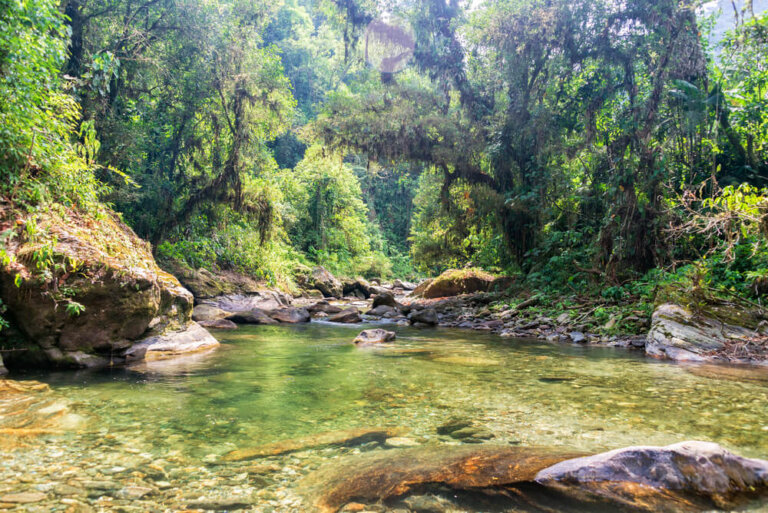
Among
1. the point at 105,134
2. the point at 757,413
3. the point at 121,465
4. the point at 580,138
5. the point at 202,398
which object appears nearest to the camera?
the point at 121,465

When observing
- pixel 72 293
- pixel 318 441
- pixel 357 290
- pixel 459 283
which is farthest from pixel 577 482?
pixel 357 290

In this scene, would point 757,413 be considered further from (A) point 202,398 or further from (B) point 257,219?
(B) point 257,219

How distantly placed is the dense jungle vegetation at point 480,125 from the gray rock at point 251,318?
3198 mm

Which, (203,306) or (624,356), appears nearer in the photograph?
(624,356)

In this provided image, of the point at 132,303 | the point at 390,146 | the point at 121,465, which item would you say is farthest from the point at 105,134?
the point at 121,465

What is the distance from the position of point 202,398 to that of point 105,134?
9241 mm

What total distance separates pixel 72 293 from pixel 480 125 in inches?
479

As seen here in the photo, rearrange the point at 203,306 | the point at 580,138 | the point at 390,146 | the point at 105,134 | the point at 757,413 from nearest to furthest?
1. the point at 757,413
2. the point at 105,134
3. the point at 203,306
4. the point at 580,138
5. the point at 390,146

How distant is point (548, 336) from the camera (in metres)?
9.16

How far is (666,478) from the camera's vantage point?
7.03 feet

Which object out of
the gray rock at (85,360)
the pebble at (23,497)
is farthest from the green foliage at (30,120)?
the pebble at (23,497)

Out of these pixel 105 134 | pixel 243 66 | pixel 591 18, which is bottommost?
pixel 105 134

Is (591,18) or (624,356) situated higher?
(591,18)

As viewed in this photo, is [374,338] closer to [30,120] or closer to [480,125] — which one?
[30,120]
